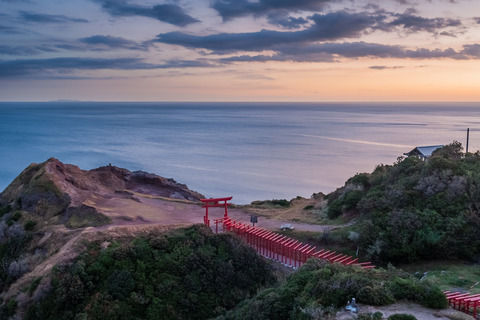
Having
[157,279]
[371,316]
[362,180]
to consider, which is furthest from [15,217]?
[362,180]

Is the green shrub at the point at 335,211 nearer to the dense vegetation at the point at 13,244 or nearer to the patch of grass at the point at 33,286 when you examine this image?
the patch of grass at the point at 33,286

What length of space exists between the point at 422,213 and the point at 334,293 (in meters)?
8.13

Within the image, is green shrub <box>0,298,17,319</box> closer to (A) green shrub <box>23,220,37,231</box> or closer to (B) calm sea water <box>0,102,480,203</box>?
(A) green shrub <box>23,220,37,231</box>

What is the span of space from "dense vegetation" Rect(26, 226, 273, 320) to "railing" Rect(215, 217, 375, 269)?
534mm

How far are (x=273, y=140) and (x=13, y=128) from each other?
207 ft

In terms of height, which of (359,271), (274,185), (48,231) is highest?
(359,271)

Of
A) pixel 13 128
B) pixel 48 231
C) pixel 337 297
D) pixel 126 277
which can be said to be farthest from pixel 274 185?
pixel 13 128

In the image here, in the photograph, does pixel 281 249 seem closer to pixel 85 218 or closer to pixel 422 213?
pixel 422 213

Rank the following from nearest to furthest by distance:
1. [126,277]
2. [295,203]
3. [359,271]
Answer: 1. [359,271]
2. [126,277]
3. [295,203]

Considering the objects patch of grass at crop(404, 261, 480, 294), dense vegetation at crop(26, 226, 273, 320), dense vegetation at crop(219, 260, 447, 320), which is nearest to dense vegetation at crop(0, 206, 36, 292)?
dense vegetation at crop(26, 226, 273, 320)

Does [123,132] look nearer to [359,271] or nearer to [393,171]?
[393,171]

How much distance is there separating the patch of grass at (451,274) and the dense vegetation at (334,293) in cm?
247

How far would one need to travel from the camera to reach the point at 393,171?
773 inches

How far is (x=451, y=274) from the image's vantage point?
12508 millimetres
